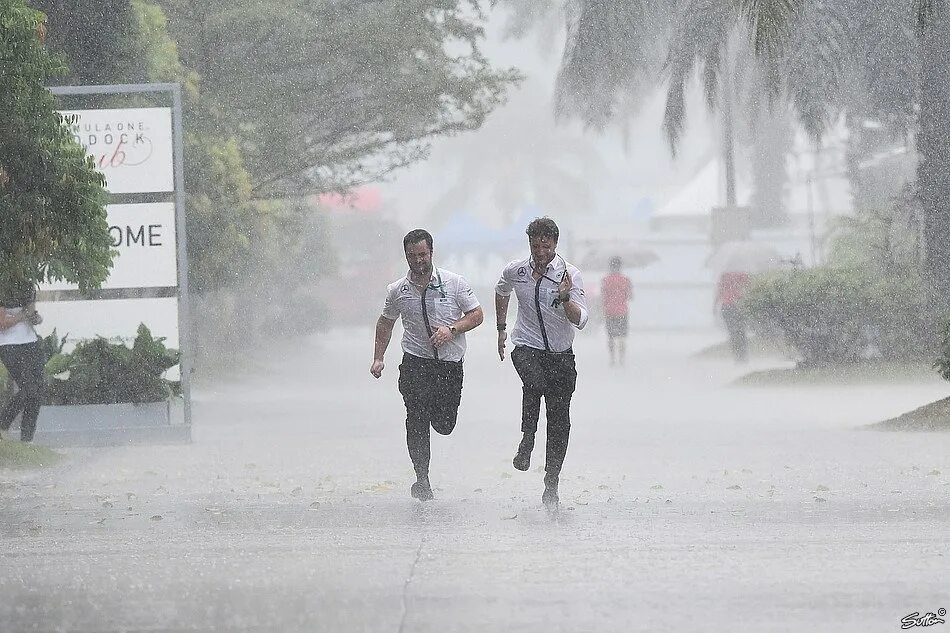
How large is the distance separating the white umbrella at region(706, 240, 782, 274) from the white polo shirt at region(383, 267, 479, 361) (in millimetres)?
23389

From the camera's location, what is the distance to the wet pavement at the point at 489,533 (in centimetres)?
679

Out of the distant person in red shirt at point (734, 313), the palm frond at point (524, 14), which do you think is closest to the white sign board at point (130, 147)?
the distant person in red shirt at point (734, 313)

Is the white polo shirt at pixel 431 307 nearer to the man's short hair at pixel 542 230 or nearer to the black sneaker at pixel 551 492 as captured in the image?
the man's short hair at pixel 542 230

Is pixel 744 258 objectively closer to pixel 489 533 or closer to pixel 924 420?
pixel 924 420

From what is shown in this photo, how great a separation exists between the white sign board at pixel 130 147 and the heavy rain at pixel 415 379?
2cm

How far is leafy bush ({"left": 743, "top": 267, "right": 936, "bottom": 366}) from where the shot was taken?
22156mm

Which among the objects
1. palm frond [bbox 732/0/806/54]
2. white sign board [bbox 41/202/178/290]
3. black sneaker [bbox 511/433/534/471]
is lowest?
black sneaker [bbox 511/433/534/471]

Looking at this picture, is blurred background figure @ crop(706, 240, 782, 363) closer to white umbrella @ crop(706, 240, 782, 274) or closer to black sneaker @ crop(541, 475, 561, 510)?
white umbrella @ crop(706, 240, 782, 274)

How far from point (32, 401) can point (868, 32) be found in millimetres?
12630

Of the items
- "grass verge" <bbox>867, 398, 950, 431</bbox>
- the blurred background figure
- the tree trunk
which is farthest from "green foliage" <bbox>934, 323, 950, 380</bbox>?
the blurred background figure

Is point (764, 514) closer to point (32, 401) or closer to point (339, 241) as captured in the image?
point (32, 401)

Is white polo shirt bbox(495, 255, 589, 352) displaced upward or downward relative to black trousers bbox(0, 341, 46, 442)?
upward

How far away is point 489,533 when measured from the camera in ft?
29.5

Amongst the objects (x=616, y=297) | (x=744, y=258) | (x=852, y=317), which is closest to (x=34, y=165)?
(x=852, y=317)
